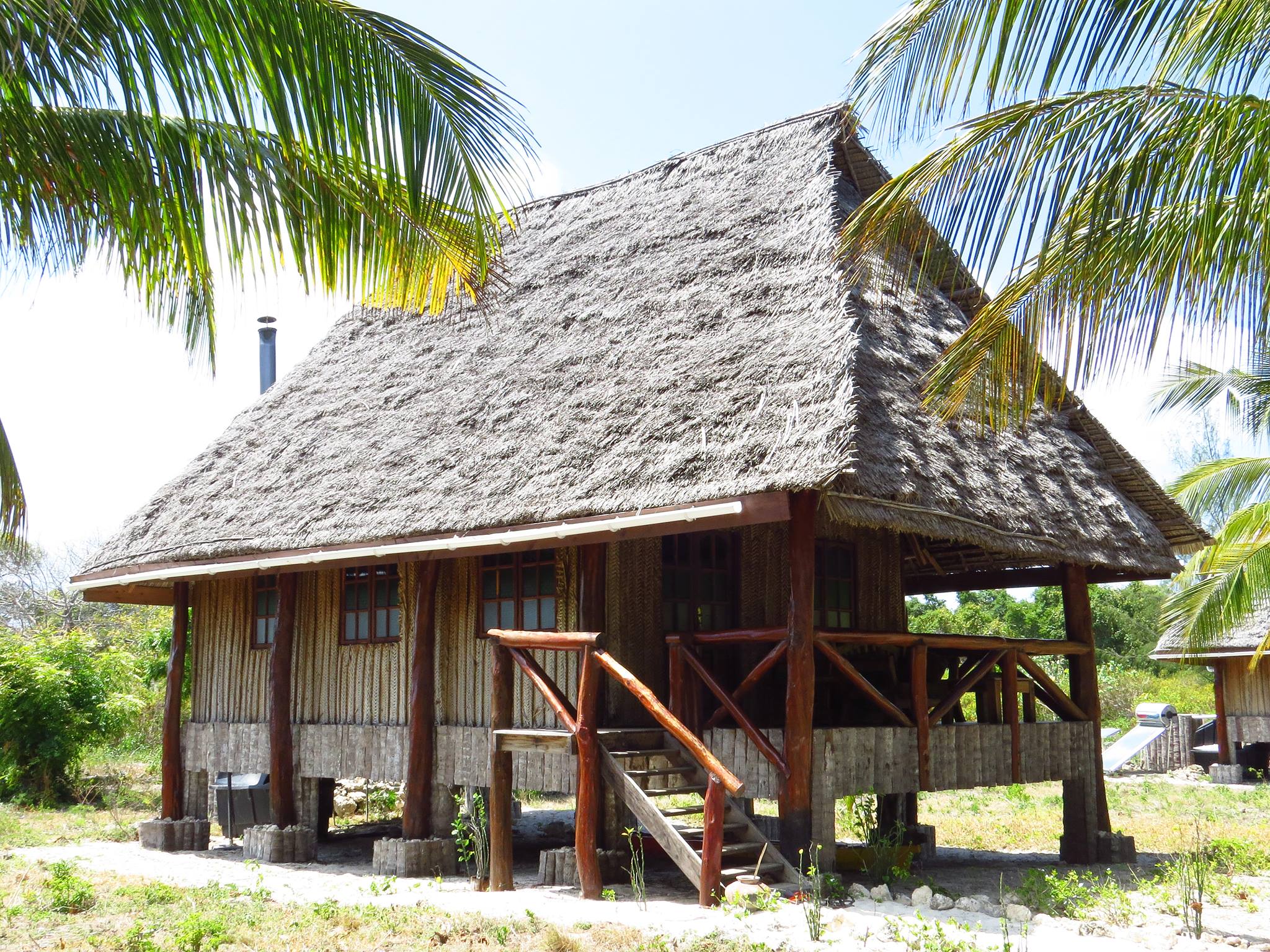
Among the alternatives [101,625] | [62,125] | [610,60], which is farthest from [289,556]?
[101,625]

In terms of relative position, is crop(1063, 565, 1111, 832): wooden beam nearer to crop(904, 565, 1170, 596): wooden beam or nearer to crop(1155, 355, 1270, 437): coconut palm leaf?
crop(904, 565, 1170, 596): wooden beam

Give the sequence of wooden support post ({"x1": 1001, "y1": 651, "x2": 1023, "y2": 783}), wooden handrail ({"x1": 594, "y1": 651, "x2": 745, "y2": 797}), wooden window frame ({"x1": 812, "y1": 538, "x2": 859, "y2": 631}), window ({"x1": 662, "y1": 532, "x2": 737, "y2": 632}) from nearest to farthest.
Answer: wooden handrail ({"x1": 594, "y1": 651, "x2": 745, "y2": 797}), wooden support post ({"x1": 1001, "y1": 651, "x2": 1023, "y2": 783}), window ({"x1": 662, "y1": 532, "x2": 737, "y2": 632}), wooden window frame ({"x1": 812, "y1": 538, "x2": 859, "y2": 631})

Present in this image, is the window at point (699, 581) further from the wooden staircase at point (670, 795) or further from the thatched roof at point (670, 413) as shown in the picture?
the thatched roof at point (670, 413)

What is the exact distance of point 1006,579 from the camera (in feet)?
40.1

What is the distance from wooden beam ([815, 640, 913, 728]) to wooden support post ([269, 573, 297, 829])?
511cm

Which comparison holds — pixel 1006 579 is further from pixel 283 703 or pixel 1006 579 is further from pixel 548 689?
A: pixel 283 703

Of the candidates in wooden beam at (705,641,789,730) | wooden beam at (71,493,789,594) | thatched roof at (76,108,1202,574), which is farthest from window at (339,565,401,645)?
wooden beam at (705,641,789,730)

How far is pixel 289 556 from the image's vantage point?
10039mm

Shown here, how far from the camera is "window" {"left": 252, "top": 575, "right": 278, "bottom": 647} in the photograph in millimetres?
12062

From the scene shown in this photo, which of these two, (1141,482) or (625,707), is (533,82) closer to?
(625,707)

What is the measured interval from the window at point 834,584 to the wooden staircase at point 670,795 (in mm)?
2086

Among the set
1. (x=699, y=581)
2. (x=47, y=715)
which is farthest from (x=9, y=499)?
(x=47, y=715)

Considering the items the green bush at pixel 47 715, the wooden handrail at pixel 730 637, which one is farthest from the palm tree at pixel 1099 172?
the green bush at pixel 47 715

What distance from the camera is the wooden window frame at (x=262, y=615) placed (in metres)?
12.1
